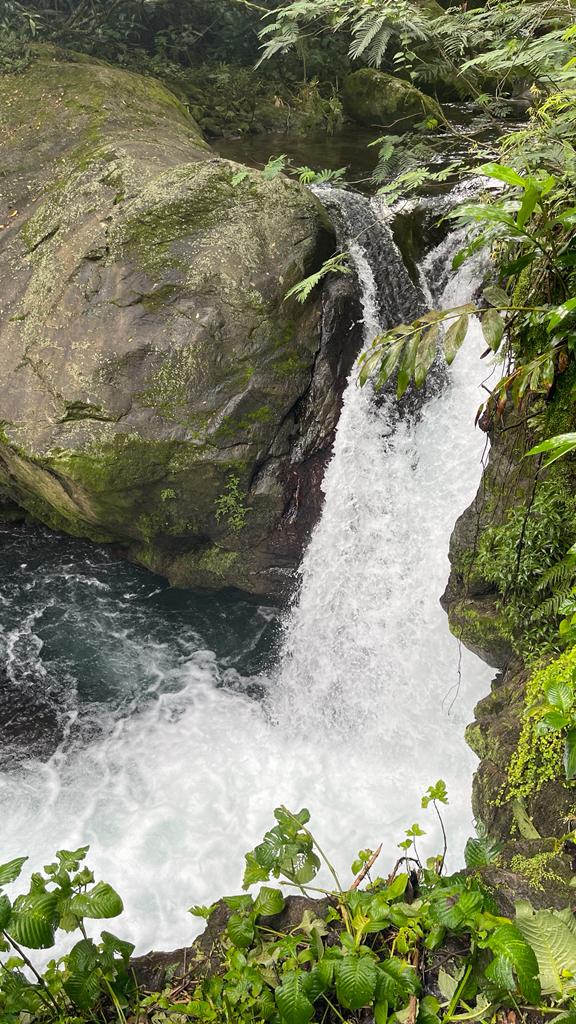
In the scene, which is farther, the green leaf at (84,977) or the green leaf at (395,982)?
the green leaf at (84,977)

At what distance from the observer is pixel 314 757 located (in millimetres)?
5477

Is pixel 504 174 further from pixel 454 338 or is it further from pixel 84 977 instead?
pixel 84 977

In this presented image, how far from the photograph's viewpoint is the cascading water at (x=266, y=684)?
16.0 ft

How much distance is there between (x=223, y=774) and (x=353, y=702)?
1241mm

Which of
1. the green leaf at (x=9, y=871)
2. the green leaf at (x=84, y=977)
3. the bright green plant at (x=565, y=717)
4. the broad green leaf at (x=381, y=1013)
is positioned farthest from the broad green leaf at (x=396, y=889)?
the green leaf at (x=9, y=871)

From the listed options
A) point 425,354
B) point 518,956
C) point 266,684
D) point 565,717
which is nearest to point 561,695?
point 565,717

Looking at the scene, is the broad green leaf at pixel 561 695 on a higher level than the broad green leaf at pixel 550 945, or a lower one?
higher

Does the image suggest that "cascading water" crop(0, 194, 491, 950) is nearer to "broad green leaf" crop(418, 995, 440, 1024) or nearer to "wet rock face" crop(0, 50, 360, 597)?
"wet rock face" crop(0, 50, 360, 597)

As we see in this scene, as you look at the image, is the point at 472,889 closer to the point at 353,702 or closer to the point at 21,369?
the point at 353,702

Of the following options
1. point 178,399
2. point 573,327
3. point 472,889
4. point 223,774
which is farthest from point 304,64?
point 472,889

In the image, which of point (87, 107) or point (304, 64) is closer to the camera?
point (87, 107)

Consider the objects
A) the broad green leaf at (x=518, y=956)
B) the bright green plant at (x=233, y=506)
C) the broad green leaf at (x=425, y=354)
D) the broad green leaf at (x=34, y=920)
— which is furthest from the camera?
the bright green plant at (x=233, y=506)

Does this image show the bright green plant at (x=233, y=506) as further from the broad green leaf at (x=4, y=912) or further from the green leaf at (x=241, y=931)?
the broad green leaf at (x=4, y=912)

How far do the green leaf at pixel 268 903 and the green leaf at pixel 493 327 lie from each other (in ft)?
7.31
